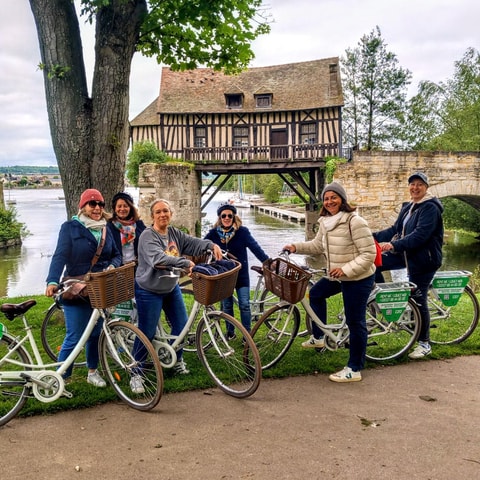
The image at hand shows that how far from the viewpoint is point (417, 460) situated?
8.82 feet

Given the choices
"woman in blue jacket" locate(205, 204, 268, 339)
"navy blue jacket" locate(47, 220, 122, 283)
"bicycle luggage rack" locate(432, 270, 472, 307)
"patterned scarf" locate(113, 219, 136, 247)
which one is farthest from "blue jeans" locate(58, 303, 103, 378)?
"bicycle luggage rack" locate(432, 270, 472, 307)

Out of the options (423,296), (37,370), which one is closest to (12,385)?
(37,370)

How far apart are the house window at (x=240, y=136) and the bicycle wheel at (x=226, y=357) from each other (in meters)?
20.9

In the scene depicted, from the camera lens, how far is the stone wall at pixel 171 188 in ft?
64.2

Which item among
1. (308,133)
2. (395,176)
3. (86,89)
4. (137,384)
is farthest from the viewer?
(308,133)

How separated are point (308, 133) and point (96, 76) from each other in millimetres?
19169

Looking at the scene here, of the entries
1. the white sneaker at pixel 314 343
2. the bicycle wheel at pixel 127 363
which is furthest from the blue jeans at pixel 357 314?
the bicycle wheel at pixel 127 363

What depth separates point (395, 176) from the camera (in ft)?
52.9

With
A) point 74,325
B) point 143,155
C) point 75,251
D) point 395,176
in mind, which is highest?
point 143,155

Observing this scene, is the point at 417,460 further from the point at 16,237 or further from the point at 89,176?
the point at 16,237

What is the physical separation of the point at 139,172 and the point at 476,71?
67.1 feet

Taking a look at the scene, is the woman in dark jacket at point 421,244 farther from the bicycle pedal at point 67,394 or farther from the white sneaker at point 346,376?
the bicycle pedal at point 67,394

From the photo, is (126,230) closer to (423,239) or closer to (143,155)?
(423,239)

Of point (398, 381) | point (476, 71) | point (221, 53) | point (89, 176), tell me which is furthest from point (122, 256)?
point (476, 71)
